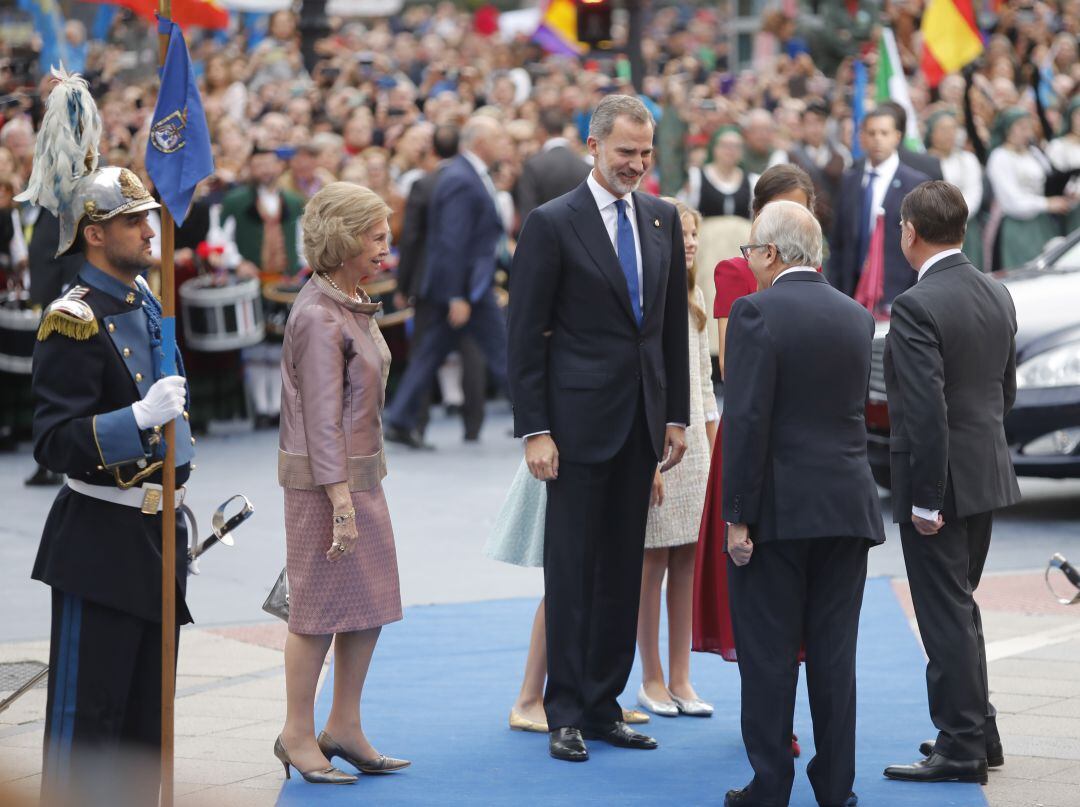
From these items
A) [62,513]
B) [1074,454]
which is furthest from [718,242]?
[62,513]

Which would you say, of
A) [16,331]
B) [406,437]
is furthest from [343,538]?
[406,437]

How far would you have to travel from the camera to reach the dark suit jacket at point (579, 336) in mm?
5949

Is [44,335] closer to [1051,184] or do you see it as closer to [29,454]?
[29,454]

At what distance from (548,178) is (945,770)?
8910mm

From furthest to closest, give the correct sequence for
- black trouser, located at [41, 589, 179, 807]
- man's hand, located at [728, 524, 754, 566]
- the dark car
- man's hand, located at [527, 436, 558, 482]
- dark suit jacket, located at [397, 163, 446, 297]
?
dark suit jacket, located at [397, 163, 446, 297] → the dark car → man's hand, located at [527, 436, 558, 482] → man's hand, located at [728, 524, 754, 566] → black trouser, located at [41, 589, 179, 807]

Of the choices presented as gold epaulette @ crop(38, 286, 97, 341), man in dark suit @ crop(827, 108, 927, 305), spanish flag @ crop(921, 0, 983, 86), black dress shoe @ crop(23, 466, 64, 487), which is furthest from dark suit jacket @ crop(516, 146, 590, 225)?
gold epaulette @ crop(38, 286, 97, 341)

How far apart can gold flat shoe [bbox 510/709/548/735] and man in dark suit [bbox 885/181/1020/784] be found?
50.1 inches

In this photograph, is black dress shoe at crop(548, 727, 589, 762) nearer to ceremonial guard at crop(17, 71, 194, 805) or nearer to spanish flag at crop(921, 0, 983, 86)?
ceremonial guard at crop(17, 71, 194, 805)

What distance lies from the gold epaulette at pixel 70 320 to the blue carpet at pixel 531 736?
1.65 metres

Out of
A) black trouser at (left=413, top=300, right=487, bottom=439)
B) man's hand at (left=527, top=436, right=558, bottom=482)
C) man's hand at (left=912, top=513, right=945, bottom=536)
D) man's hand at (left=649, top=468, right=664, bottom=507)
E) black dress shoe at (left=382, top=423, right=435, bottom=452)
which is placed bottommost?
black dress shoe at (left=382, top=423, right=435, bottom=452)

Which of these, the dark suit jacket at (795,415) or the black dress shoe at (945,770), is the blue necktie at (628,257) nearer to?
the dark suit jacket at (795,415)

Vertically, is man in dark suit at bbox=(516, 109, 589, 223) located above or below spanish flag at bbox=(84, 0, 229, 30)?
below

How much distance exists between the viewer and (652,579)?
21.8 feet

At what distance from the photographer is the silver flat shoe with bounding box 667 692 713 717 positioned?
657 centimetres
